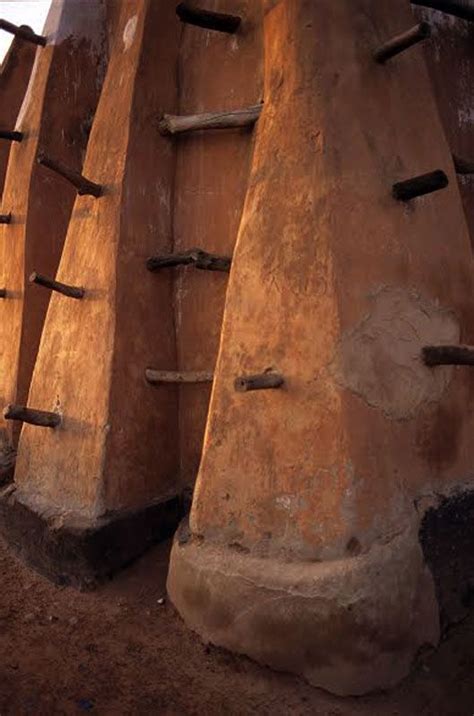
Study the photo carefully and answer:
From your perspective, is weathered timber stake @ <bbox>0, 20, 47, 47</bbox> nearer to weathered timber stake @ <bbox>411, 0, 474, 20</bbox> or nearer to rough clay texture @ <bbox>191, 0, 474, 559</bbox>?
rough clay texture @ <bbox>191, 0, 474, 559</bbox>

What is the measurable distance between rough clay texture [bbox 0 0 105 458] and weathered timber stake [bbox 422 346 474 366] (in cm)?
377

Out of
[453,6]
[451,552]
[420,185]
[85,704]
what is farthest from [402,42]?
[85,704]

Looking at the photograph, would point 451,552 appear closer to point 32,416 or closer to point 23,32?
point 32,416

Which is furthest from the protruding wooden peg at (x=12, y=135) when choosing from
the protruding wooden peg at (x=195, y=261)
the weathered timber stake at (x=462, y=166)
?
the weathered timber stake at (x=462, y=166)

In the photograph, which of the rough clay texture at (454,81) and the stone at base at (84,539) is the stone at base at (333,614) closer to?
the stone at base at (84,539)

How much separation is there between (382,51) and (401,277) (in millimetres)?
1389

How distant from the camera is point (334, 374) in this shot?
2.94 meters

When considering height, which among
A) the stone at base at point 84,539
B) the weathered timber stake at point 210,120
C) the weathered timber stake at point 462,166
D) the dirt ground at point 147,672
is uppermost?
the weathered timber stake at point 210,120

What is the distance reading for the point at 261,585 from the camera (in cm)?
288

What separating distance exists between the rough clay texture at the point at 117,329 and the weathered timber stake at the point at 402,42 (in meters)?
1.85

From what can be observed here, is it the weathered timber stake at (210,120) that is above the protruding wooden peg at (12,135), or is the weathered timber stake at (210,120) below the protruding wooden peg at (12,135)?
below

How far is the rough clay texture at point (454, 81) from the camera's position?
442cm

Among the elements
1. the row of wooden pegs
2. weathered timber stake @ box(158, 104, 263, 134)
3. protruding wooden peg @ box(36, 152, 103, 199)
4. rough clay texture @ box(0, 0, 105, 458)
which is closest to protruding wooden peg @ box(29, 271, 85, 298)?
the row of wooden pegs

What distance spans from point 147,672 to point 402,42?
3.88 m
